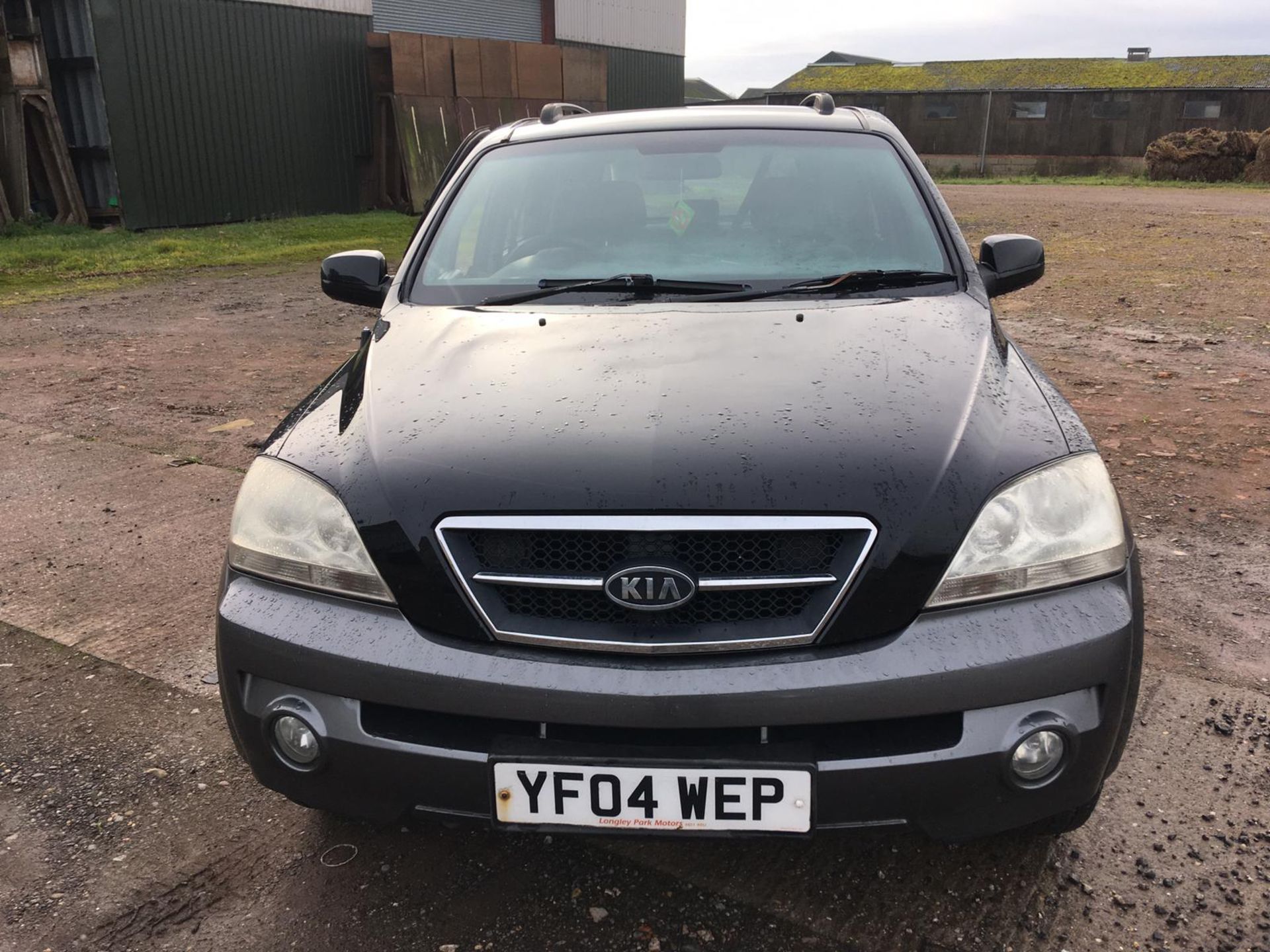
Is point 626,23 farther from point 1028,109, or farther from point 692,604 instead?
point 692,604

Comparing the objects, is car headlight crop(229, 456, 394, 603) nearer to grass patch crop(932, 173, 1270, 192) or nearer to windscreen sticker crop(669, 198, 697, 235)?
windscreen sticker crop(669, 198, 697, 235)

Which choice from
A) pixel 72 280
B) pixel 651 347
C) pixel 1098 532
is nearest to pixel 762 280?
pixel 651 347

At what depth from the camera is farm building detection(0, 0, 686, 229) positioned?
48.3 ft

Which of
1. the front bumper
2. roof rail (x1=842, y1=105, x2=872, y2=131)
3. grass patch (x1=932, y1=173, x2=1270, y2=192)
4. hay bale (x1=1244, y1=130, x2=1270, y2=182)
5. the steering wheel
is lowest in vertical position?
grass patch (x1=932, y1=173, x2=1270, y2=192)

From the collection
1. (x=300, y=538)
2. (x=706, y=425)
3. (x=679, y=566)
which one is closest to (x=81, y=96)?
(x=300, y=538)

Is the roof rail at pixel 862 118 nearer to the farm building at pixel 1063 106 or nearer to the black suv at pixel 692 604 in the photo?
the black suv at pixel 692 604

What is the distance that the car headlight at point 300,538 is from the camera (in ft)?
6.37

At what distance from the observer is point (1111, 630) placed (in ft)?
5.95

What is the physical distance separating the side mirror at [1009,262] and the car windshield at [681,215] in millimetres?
284

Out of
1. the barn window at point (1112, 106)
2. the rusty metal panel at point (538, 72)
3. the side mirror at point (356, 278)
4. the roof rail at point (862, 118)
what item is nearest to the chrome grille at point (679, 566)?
the side mirror at point (356, 278)

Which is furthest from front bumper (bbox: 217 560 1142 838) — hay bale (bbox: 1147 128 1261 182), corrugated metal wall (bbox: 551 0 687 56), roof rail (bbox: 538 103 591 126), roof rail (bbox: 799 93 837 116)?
hay bale (bbox: 1147 128 1261 182)

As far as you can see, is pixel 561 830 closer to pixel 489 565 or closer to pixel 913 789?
pixel 489 565

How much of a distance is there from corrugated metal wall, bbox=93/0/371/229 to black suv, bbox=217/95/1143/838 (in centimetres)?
1503

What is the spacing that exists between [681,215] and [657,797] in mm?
1827
